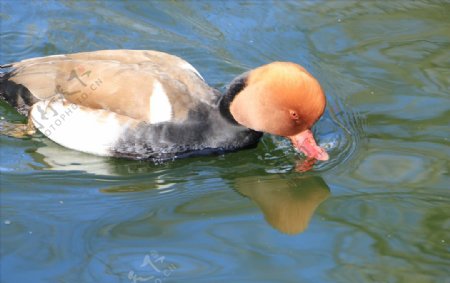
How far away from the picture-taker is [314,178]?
600 cm

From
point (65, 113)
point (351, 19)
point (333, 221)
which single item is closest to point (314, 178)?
point (333, 221)

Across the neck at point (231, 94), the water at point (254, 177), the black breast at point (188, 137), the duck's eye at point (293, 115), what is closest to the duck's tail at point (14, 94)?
the water at point (254, 177)

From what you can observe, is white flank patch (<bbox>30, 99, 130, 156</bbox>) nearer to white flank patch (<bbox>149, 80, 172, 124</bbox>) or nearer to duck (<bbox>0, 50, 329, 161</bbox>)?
duck (<bbox>0, 50, 329, 161</bbox>)

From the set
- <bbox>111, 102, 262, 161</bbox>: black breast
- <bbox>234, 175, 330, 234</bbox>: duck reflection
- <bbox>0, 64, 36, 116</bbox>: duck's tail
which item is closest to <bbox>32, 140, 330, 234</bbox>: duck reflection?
<bbox>234, 175, 330, 234</bbox>: duck reflection

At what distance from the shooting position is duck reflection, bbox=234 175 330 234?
5512 millimetres

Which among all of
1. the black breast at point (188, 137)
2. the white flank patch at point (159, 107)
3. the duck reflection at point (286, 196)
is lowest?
the duck reflection at point (286, 196)

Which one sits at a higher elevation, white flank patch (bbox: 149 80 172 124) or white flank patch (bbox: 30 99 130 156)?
white flank patch (bbox: 149 80 172 124)

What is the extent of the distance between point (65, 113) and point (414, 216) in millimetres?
2704

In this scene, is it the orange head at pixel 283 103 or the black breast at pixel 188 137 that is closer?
the orange head at pixel 283 103

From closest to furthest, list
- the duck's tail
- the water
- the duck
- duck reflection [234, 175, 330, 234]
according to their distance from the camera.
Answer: the water
duck reflection [234, 175, 330, 234]
the duck
the duck's tail

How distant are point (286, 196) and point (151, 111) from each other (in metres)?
1.18

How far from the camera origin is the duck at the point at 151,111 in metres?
5.91

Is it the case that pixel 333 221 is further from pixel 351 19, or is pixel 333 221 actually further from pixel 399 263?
pixel 351 19

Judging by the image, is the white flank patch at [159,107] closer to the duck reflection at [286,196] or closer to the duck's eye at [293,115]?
the duck reflection at [286,196]
